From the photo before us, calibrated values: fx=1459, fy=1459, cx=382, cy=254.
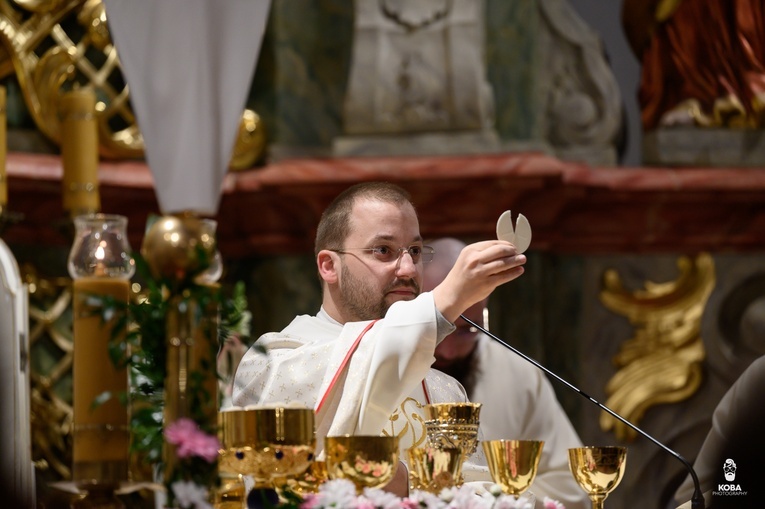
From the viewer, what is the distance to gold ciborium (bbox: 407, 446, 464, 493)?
261 centimetres

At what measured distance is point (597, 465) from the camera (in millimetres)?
2875

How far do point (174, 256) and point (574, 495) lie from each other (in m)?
3.27

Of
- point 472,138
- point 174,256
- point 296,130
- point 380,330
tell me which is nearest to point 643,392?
point 472,138

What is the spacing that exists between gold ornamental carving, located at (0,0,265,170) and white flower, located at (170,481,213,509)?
12.1ft

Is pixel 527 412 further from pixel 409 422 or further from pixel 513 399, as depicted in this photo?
pixel 409 422

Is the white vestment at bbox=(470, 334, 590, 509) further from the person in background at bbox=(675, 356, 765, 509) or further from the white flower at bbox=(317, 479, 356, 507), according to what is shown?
the white flower at bbox=(317, 479, 356, 507)

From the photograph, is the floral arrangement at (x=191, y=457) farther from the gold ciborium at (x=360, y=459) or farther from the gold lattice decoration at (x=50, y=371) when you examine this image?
the gold lattice decoration at (x=50, y=371)

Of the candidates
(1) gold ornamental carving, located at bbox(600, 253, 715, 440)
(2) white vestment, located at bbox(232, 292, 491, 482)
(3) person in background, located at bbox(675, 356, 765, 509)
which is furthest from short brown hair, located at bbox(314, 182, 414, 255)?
(1) gold ornamental carving, located at bbox(600, 253, 715, 440)

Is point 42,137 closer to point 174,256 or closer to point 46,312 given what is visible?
point 46,312

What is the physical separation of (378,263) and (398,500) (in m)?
1.39

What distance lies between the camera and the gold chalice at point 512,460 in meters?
2.66

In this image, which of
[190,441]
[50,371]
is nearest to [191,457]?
[190,441]

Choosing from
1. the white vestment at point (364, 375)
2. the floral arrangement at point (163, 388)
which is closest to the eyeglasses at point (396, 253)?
the white vestment at point (364, 375)

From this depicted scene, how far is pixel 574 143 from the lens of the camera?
6.08 m
